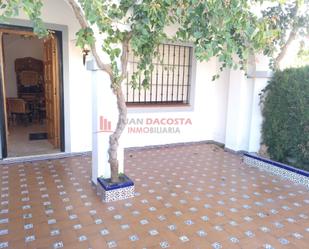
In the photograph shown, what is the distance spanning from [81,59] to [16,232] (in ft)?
10.6

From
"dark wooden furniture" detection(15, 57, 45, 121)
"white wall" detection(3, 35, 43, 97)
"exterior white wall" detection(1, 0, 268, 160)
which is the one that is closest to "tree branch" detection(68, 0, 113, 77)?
"exterior white wall" detection(1, 0, 268, 160)

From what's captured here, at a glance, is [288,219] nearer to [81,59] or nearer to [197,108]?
[197,108]

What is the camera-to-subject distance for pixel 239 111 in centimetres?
568

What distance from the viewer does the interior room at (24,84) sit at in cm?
770

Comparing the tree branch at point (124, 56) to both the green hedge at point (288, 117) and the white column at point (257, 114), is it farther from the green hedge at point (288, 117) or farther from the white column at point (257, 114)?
the white column at point (257, 114)

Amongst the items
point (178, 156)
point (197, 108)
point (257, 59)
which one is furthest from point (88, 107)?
point (257, 59)

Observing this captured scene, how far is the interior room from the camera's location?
25.3ft

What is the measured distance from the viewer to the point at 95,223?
293 centimetres

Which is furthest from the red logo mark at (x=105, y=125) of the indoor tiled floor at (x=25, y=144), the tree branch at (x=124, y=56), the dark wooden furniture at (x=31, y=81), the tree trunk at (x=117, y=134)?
the dark wooden furniture at (x=31, y=81)

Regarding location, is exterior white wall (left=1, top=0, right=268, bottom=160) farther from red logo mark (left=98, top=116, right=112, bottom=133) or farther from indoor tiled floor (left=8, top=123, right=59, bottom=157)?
indoor tiled floor (left=8, top=123, right=59, bottom=157)

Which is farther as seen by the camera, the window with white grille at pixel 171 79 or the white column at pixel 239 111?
the window with white grille at pixel 171 79

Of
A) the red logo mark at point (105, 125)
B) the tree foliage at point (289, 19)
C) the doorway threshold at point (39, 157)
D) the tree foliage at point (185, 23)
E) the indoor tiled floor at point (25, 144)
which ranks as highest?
the tree foliage at point (289, 19)

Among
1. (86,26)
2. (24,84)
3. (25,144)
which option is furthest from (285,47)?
(24,84)

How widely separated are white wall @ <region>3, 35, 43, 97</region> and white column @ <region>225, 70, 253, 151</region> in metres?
6.41
